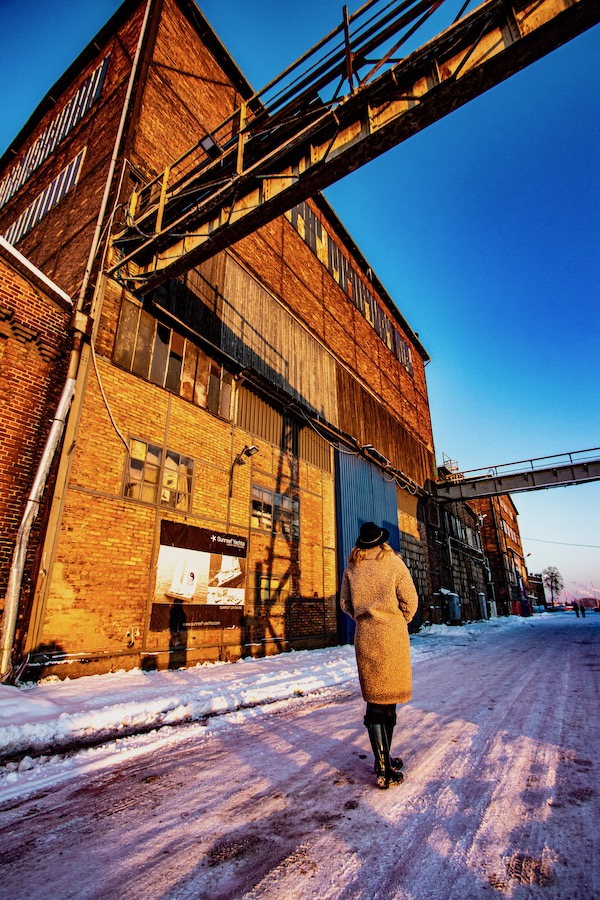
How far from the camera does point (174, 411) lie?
9133mm

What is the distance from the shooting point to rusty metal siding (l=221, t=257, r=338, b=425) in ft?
38.4

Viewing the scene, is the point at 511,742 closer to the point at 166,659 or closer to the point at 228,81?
the point at 166,659

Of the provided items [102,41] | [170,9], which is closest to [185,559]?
[170,9]

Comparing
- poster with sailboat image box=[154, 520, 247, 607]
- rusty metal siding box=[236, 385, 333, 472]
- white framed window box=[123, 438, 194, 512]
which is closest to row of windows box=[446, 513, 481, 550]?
rusty metal siding box=[236, 385, 333, 472]

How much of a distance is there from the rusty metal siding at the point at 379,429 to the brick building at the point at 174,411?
0.16m

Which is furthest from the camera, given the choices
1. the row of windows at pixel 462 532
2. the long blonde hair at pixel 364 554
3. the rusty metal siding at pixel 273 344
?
the row of windows at pixel 462 532

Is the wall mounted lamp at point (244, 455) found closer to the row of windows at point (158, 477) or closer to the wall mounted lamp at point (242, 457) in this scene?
the wall mounted lamp at point (242, 457)

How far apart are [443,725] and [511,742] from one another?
0.70 meters

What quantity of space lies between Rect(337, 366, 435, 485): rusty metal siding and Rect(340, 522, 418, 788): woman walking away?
13.2 meters

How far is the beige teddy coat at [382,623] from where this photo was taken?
2852 mm

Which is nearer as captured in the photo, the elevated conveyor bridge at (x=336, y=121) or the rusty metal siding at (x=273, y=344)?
the elevated conveyor bridge at (x=336, y=121)

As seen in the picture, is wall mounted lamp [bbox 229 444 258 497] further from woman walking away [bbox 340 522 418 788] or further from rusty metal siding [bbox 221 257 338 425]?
woman walking away [bbox 340 522 418 788]

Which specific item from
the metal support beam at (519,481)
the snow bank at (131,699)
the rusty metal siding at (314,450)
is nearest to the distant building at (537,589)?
the metal support beam at (519,481)

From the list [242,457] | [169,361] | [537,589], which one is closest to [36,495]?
[169,361]
